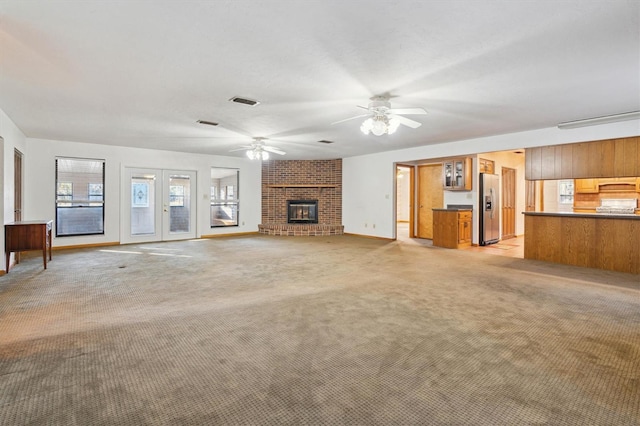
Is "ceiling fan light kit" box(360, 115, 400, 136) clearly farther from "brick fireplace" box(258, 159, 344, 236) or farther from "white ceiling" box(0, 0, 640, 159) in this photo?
"brick fireplace" box(258, 159, 344, 236)

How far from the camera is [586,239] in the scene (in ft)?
17.8

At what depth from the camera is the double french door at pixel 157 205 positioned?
8086 millimetres

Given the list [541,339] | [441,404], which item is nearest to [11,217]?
[441,404]

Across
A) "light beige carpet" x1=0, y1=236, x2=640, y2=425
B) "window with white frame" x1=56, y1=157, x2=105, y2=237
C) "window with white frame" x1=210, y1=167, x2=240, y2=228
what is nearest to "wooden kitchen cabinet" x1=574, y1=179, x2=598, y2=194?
"light beige carpet" x1=0, y1=236, x2=640, y2=425

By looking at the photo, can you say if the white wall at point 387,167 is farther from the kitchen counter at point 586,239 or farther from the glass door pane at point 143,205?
the glass door pane at point 143,205

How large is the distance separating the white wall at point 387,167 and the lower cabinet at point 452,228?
413mm

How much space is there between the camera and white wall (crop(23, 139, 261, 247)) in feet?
23.0

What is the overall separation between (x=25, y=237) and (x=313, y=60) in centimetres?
A: 521

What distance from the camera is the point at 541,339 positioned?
8.55 ft

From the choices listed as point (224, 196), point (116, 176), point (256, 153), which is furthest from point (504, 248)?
point (116, 176)

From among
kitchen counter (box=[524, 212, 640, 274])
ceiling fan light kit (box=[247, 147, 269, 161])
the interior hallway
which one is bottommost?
the interior hallway

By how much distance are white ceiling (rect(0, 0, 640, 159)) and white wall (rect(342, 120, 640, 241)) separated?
0.62m

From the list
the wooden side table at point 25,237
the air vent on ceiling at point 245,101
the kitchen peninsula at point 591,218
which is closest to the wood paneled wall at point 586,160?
the kitchen peninsula at point 591,218

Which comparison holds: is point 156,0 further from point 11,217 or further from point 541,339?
point 11,217
